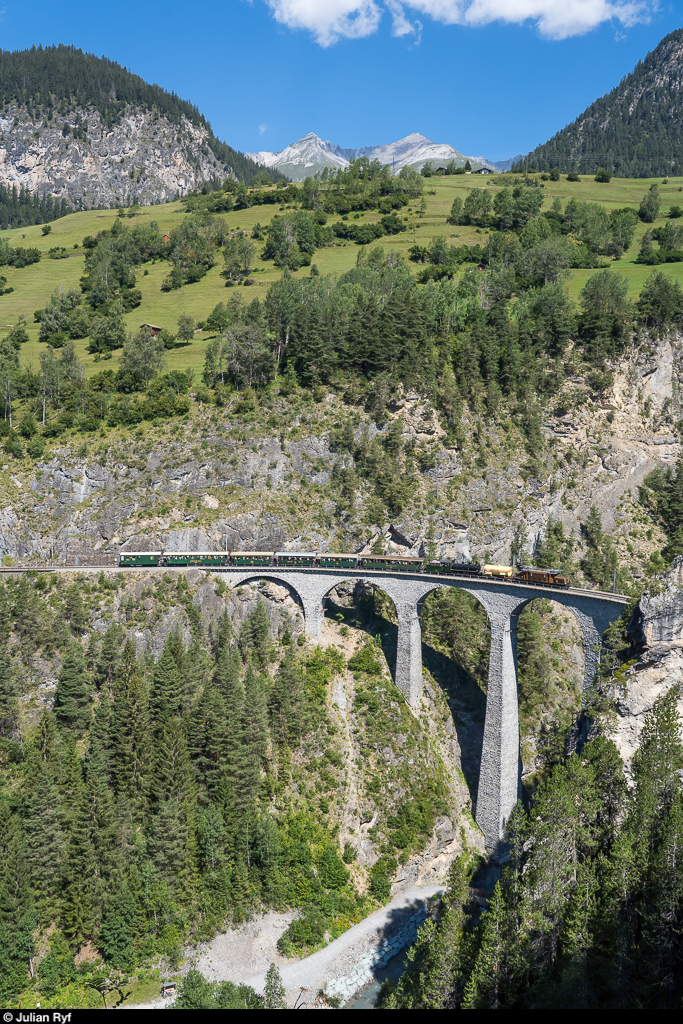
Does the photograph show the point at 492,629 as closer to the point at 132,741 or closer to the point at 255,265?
the point at 132,741

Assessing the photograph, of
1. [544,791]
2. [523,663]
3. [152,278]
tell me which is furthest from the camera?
[152,278]

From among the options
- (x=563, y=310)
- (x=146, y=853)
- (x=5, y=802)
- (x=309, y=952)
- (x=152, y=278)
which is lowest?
(x=309, y=952)

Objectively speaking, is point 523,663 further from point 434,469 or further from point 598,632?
point 434,469

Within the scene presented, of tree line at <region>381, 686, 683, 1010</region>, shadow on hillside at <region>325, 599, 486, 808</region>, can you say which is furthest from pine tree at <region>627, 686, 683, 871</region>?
shadow on hillside at <region>325, 599, 486, 808</region>

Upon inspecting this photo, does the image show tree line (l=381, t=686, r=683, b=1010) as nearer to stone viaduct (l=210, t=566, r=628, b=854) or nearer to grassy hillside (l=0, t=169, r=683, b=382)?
stone viaduct (l=210, t=566, r=628, b=854)

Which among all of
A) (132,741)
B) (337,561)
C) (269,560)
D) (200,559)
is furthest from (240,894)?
(200,559)

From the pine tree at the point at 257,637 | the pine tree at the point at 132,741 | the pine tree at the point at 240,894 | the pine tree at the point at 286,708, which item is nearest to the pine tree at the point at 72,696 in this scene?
the pine tree at the point at 132,741

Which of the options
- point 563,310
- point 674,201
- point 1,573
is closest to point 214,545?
point 1,573
